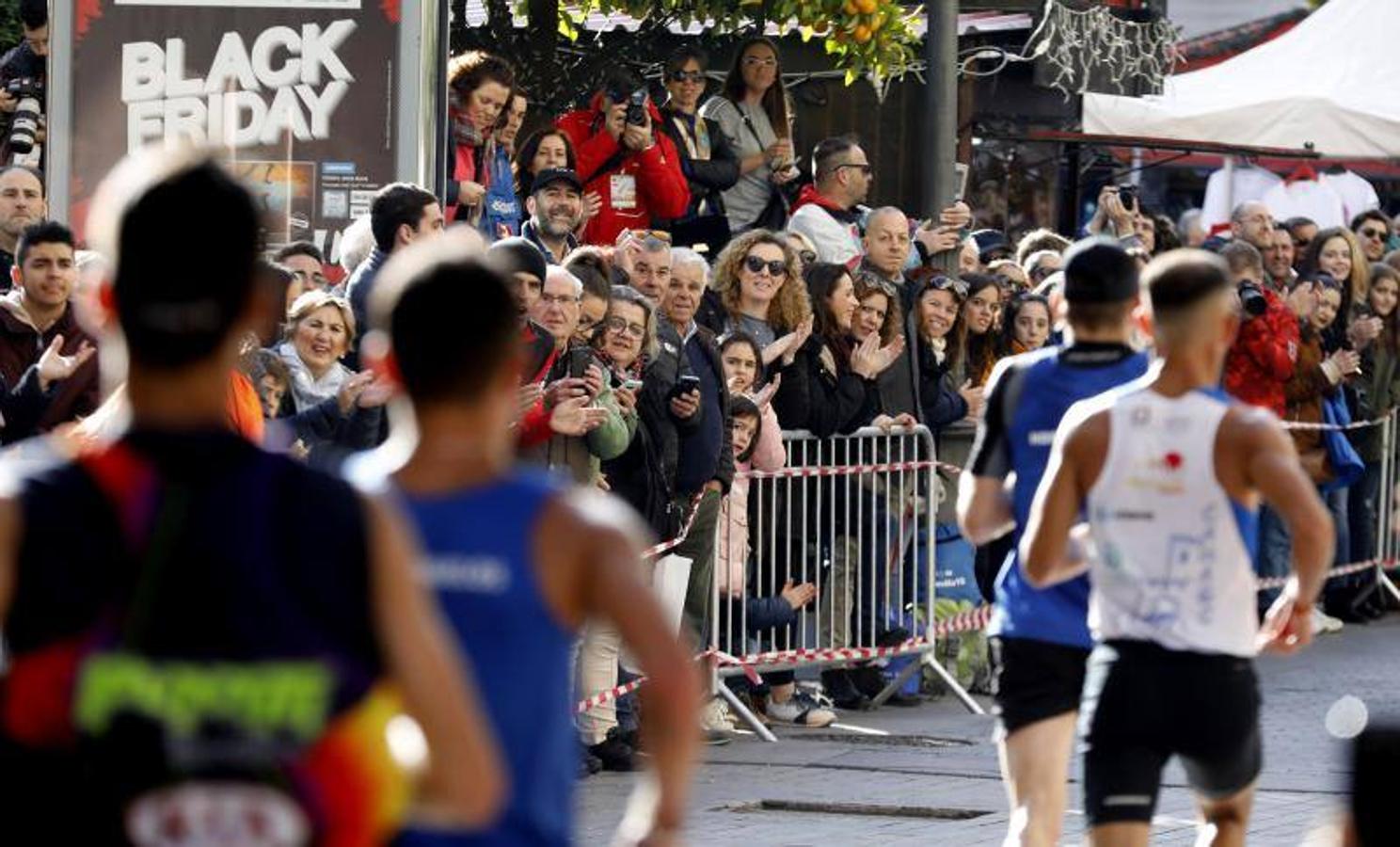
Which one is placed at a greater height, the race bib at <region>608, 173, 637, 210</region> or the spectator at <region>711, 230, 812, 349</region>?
the race bib at <region>608, 173, 637, 210</region>

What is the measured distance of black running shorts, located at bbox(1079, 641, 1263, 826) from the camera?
673cm

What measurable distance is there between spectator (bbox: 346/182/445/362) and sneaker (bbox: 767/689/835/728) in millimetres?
3015

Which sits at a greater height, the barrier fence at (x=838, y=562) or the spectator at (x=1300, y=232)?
the spectator at (x=1300, y=232)

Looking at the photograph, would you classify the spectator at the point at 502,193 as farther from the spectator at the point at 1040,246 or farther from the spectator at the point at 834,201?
the spectator at the point at 1040,246

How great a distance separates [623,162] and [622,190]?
131 mm

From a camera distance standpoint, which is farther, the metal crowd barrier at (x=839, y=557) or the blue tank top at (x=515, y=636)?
the metal crowd barrier at (x=839, y=557)

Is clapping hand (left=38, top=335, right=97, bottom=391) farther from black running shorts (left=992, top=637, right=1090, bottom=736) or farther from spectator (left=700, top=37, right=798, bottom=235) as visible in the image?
spectator (left=700, top=37, right=798, bottom=235)

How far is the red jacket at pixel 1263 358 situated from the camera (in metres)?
15.3

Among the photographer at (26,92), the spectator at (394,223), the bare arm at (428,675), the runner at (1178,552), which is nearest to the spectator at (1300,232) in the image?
the photographer at (26,92)

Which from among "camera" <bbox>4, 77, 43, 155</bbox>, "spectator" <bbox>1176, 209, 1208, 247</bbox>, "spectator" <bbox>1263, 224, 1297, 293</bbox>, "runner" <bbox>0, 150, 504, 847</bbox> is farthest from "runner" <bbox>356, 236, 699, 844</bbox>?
"spectator" <bbox>1176, 209, 1208, 247</bbox>

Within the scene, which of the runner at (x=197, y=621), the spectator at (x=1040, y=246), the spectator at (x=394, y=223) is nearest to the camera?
the runner at (x=197, y=621)

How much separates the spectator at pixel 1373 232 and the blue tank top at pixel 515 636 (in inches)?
612

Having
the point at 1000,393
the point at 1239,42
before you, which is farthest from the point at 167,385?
the point at 1239,42

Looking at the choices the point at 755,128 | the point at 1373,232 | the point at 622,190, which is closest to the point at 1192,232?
the point at 1373,232
